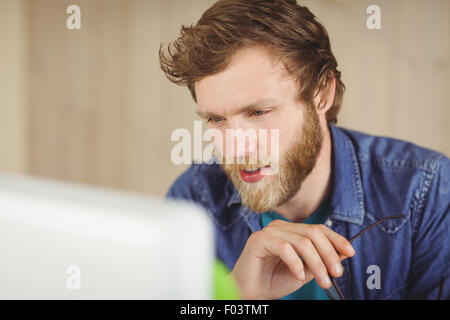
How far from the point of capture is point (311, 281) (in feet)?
2.11

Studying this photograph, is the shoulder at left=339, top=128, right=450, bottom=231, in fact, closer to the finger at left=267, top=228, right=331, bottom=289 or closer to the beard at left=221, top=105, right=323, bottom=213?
the beard at left=221, top=105, right=323, bottom=213

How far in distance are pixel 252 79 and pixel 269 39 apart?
6 centimetres

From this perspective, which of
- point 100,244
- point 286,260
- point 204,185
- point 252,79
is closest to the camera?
point 100,244

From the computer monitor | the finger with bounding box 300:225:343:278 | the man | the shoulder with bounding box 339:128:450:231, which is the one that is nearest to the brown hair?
the man

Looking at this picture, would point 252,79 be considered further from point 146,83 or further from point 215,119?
point 146,83

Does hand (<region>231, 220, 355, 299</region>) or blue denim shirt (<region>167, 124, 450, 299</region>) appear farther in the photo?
blue denim shirt (<region>167, 124, 450, 299</region>)

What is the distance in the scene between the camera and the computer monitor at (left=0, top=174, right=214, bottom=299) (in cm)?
23

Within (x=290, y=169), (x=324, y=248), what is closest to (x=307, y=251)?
(x=324, y=248)

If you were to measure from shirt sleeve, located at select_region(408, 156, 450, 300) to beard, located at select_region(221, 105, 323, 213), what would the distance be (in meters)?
0.18

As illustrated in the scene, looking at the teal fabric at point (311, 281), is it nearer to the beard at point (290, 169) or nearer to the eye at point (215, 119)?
the beard at point (290, 169)

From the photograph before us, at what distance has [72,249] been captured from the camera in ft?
0.82

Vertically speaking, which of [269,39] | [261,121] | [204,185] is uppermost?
[269,39]

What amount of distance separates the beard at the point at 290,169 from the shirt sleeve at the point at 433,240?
0.18 metres
